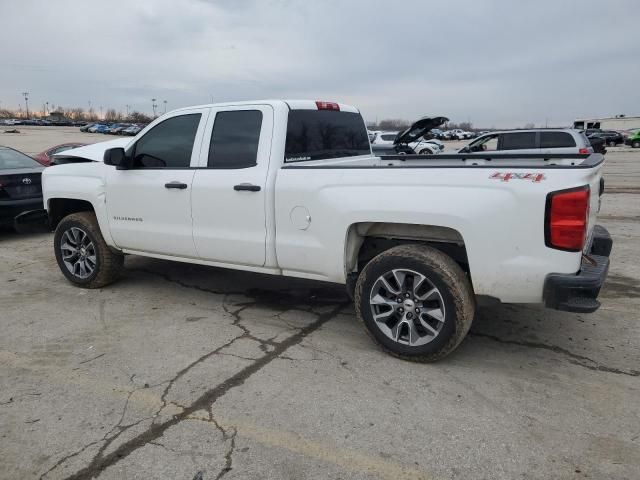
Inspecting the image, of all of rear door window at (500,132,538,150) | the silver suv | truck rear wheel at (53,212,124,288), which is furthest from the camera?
rear door window at (500,132,538,150)

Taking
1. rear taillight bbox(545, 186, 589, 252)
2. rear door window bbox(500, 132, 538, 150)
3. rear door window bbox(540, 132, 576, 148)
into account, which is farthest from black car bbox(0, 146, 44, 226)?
rear door window bbox(540, 132, 576, 148)

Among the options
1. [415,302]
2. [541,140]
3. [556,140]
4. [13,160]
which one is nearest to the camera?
[415,302]

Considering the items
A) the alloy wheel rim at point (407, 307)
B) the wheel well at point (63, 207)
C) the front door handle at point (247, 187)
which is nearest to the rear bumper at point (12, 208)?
the wheel well at point (63, 207)

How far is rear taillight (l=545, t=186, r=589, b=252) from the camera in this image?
10.2 feet

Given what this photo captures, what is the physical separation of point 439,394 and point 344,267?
120 cm

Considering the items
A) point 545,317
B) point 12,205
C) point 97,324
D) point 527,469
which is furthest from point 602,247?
point 12,205

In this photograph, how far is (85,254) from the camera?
5727 mm

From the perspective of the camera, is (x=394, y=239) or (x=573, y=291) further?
(x=394, y=239)

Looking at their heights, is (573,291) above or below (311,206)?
below

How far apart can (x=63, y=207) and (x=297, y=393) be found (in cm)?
416

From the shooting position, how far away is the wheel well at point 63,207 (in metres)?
5.91

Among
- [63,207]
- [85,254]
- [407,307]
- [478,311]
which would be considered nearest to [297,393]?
[407,307]

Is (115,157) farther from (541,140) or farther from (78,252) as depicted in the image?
(541,140)

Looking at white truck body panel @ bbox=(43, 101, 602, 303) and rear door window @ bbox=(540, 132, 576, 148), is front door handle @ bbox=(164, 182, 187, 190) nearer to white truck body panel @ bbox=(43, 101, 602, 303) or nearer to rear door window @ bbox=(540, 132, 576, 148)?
white truck body panel @ bbox=(43, 101, 602, 303)
